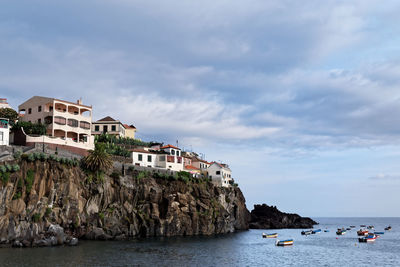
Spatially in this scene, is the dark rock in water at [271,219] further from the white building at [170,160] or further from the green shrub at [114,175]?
the green shrub at [114,175]

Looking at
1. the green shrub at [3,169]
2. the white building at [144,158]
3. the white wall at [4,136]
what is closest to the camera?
the green shrub at [3,169]

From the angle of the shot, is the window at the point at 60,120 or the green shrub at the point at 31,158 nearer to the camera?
the green shrub at the point at 31,158

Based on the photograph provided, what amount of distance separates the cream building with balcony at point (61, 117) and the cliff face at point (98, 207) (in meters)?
17.3

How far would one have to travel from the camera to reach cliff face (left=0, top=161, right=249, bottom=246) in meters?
69.8

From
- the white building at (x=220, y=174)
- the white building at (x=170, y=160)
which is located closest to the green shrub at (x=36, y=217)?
the white building at (x=170, y=160)

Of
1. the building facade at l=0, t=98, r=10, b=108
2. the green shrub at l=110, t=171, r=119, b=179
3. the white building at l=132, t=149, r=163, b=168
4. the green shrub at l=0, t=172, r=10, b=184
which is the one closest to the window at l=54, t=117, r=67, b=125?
the white building at l=132, t=149, r=163, b=168

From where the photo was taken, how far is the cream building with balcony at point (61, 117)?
102m

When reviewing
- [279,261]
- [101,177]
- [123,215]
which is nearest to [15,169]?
[101,177]

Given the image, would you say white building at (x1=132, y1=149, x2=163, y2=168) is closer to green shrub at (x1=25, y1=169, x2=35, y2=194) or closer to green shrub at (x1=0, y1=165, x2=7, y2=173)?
green shrub at (x1=25, y1=169, x2=35, y2=194)

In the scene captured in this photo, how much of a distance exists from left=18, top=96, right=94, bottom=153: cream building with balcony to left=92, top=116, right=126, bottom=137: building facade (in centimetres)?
2770

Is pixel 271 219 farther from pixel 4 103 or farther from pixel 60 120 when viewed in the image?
pixel 4 103

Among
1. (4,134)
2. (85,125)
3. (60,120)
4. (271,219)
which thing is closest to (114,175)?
(85,125)

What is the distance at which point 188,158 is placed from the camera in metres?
138

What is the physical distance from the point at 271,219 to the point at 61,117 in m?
98.3
